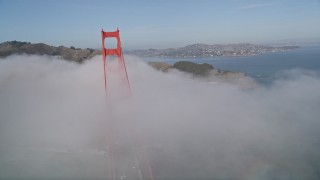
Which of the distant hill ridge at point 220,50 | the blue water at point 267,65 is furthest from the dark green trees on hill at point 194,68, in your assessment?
the distant hill ridge at point 220,50

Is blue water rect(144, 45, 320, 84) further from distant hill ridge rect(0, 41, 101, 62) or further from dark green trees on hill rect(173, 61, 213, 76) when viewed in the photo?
distant hill ridge rect(0, 41, 101, 62)

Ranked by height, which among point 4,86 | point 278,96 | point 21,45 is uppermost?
point 21,45

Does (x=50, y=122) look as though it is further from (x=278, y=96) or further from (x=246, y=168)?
(x=278, y=96)

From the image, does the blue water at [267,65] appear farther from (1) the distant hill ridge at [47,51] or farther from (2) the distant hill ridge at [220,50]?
(2) the distant hill ridge at [220,50]

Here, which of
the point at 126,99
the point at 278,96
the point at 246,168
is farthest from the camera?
the point at 278,96

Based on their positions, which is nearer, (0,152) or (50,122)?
(0,152)

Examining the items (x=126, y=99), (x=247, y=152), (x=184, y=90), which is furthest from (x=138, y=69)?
(x=247, y=152)

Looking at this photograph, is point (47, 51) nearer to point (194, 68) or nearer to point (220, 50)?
point (194, 68)

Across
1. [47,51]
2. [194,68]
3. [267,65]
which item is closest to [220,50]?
[267,65]

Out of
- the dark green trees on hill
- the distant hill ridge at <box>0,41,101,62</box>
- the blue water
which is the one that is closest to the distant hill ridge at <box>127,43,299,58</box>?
the blue water
